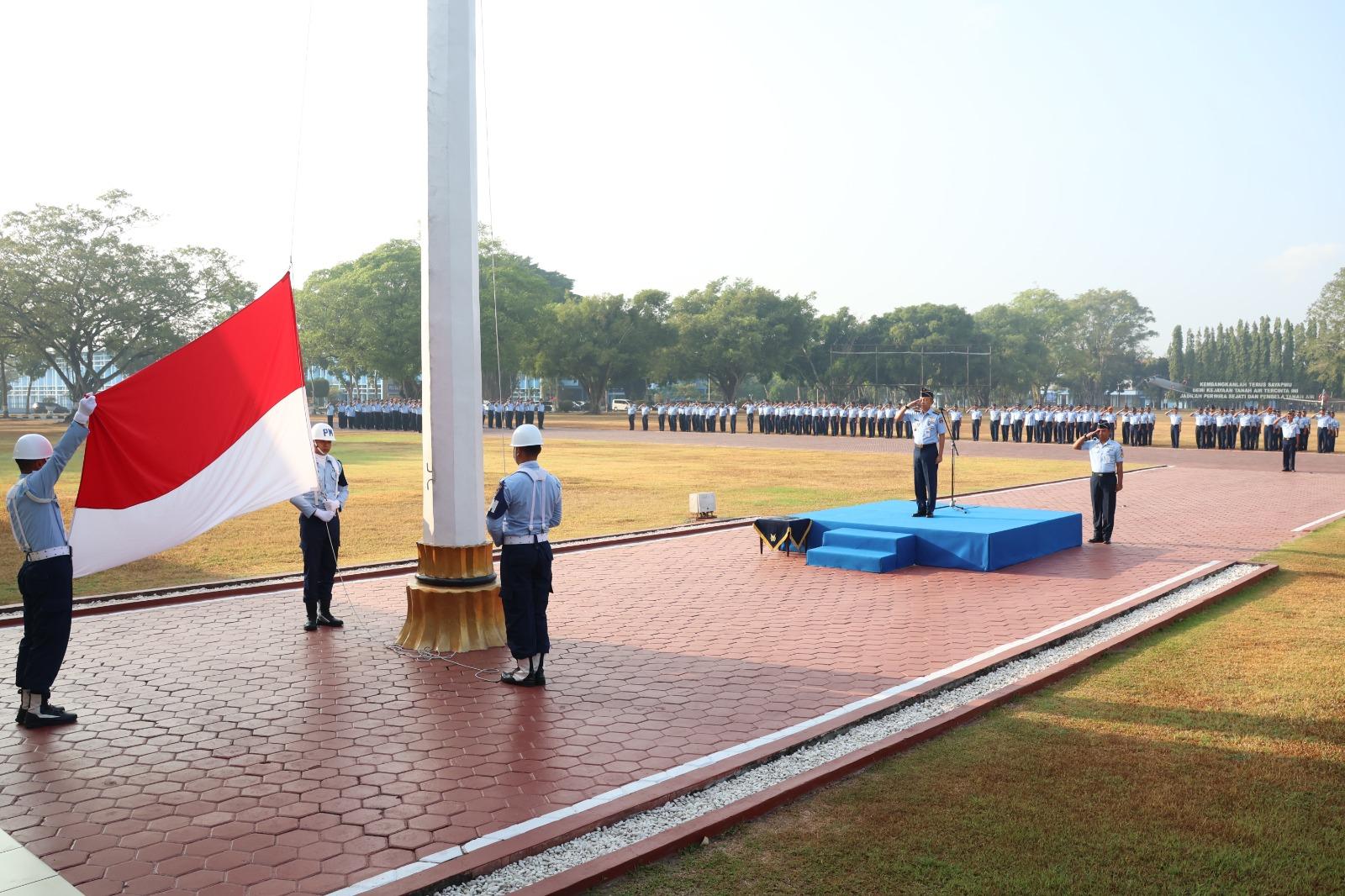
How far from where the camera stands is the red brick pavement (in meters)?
4.64

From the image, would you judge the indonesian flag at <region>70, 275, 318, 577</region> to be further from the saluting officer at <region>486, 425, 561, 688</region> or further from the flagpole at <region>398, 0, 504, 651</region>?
the saluting officer at <region>486, 425, 561, 688</region>

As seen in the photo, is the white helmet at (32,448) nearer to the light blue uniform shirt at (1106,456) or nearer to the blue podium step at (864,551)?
the blue podium step at (864,551)

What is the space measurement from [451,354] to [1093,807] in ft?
17.4

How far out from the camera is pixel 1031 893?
4051 millimetres

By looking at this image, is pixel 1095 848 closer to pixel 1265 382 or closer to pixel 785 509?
pixel 785 509

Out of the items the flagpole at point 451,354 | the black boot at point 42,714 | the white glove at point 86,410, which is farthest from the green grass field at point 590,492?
the black boot at point 42,714

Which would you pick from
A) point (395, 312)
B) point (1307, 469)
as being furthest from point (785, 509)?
point (395, 312)

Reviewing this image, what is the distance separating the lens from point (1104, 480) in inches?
532

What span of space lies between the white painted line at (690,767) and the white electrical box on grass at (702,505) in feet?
25.2

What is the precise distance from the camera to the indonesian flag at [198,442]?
6.52 metres

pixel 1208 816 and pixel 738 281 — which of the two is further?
pixel 738 281

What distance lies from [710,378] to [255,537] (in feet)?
197

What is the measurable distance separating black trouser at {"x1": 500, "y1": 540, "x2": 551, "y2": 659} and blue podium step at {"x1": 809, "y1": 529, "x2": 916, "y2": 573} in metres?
5.48

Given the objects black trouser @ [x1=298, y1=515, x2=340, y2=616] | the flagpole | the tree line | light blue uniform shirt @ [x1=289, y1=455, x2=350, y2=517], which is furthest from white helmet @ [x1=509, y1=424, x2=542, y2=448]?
→ the tree line
